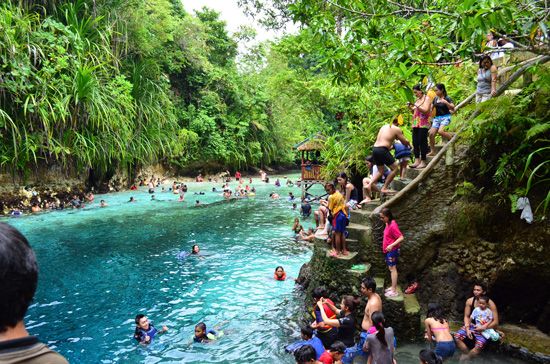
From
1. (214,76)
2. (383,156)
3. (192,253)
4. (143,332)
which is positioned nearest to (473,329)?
(383,156)

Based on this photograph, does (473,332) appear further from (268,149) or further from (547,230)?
(268,149)

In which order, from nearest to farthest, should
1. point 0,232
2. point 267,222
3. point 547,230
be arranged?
1. point 0,232
2. point 547,230
3. point 267,222

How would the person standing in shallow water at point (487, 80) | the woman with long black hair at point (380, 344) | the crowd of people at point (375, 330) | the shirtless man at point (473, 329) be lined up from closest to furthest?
the woman with long black hair at point (380, 344), the crowd of people at point (375, 330), the shirtless man at point (473, 329), the person standing in shallow water at point (487, 80)

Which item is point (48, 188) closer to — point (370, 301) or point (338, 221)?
point (338, 221)

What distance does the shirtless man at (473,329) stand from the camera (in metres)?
5.36

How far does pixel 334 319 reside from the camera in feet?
19.0

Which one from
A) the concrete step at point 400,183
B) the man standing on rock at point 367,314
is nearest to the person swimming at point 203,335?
the man standing on rock at point 367,314

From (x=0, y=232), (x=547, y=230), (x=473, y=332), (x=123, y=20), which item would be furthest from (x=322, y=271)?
(x=123, y=20)

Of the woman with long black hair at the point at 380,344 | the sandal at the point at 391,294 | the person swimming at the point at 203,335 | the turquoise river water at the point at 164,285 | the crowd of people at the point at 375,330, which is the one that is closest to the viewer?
the woman with long black hair at the point at 380,344

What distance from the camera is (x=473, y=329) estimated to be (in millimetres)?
5465

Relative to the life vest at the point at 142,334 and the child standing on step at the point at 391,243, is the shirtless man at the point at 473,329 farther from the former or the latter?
the life vest at the point at 142,334

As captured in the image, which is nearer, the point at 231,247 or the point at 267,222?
the point at 231,247

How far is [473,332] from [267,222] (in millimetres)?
12853

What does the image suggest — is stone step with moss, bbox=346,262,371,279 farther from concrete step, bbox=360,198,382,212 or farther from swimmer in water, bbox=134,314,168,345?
swimmer in water, bbox=134,314,168,345
